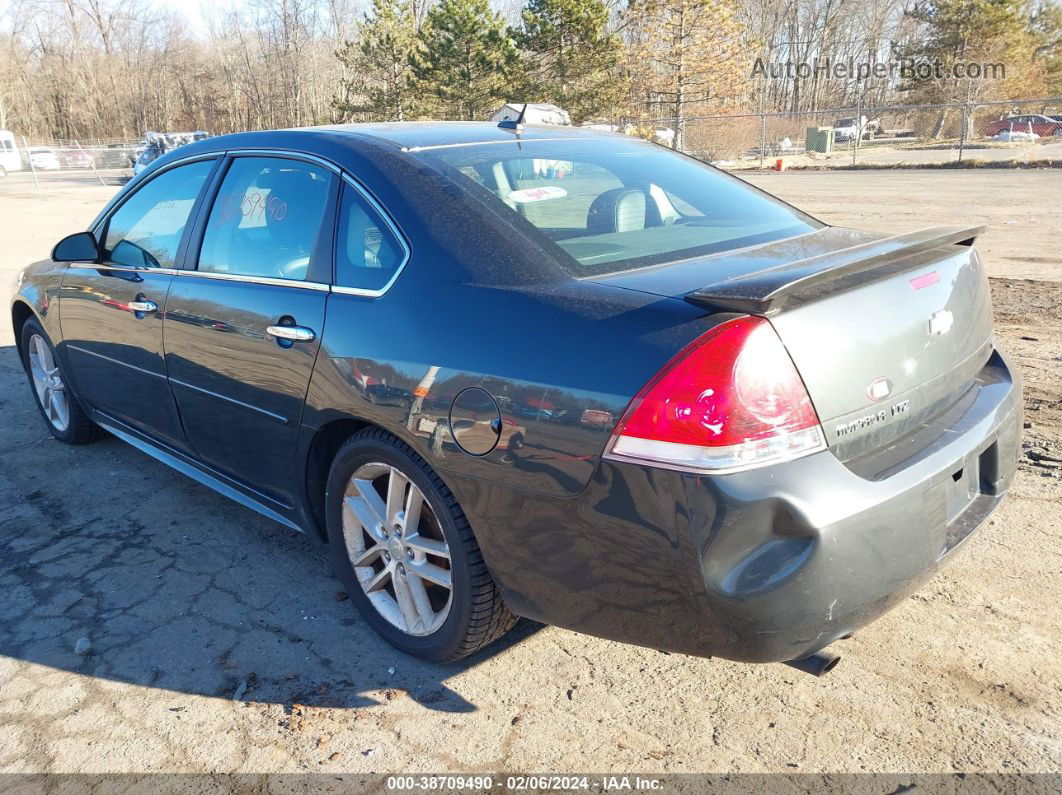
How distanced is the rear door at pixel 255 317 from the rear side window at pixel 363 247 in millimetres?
65

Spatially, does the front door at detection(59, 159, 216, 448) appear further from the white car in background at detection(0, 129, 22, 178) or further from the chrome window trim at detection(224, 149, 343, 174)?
the white car in background at detection(0, 129, 22, 178)

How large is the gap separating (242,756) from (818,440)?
71.3 inches

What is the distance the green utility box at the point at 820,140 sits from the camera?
39.4 metres

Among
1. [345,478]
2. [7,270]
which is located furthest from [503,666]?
[7,270]

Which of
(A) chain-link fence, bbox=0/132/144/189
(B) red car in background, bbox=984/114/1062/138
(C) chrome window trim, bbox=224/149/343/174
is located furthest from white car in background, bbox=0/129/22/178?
(B) red car in background, bbox=984/114/1062/138

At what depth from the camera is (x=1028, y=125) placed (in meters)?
38.6

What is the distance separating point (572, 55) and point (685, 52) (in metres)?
5.69

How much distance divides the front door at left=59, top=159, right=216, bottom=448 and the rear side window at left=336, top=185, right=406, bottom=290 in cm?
110

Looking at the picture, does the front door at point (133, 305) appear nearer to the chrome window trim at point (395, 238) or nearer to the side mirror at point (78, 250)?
the side mirror at point (78, 250)

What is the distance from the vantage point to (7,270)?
11.5 metres

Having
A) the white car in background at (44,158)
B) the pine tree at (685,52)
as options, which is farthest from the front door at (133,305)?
the white car in background at (44,158)
